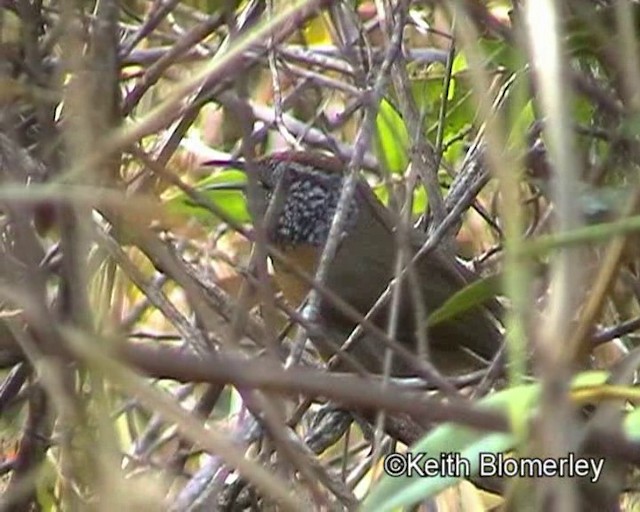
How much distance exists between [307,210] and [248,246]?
472 millimetres

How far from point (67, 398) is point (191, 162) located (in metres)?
1.78

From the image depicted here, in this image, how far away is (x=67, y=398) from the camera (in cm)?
93

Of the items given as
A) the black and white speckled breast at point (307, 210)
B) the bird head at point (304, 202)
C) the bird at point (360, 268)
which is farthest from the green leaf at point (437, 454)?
the black and white speckled breast at point (307, 210)

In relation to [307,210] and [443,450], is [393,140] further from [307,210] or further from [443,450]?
[443,450]

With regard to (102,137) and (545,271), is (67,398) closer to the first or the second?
(102,137)

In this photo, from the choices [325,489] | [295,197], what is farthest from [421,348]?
[295,197]

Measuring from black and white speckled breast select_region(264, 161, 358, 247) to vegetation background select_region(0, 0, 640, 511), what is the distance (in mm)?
140

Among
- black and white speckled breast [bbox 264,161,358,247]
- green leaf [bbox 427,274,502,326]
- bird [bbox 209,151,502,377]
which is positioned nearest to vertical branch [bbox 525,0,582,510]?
green leaf [bbox 427,274,502,326]

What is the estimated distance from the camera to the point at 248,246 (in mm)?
2898

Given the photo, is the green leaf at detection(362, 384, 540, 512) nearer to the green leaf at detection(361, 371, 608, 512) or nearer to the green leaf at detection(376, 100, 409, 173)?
the green leaf at detection(361, 371, 608, 512)

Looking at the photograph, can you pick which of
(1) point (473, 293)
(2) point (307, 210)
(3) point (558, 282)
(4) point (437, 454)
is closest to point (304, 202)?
(2) point (307, 210)

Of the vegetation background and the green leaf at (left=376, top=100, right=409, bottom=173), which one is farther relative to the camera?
the green leaf at (left=376, top=100, right=409, bottom=173)

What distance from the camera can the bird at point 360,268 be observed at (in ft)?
8.63

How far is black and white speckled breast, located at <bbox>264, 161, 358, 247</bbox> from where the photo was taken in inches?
126
